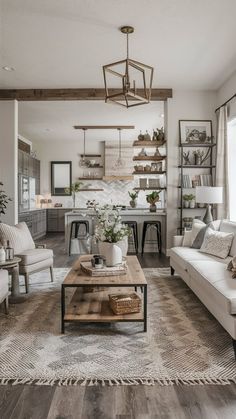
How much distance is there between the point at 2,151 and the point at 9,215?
125cm

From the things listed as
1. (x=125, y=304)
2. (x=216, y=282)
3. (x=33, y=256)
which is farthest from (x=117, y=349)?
(x=33, y=256)

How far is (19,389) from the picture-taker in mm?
2035

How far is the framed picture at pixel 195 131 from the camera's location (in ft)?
21.4

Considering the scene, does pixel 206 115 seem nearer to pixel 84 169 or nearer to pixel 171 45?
pixel 171 45

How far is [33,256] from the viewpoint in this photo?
164 inches

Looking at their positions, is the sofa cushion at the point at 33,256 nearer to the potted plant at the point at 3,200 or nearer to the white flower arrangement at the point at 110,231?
the white flower arrangement at the point at 110,231

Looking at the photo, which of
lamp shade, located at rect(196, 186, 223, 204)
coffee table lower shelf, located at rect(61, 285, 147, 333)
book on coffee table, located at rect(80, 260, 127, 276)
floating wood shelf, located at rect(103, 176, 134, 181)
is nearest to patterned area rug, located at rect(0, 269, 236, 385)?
coffee table lower shelf, located at rect(61, 285, 147, 333)

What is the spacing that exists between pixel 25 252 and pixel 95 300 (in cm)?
143

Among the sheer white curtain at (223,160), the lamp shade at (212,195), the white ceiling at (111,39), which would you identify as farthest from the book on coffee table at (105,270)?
the sheer white curtain at (223,160)

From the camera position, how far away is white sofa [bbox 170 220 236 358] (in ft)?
8.10

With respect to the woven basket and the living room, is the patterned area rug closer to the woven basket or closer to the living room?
the living room

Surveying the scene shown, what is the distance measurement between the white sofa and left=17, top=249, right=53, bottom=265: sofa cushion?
5.66 feet

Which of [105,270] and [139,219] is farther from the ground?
[139,219]

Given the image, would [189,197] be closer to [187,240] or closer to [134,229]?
[134,229]
